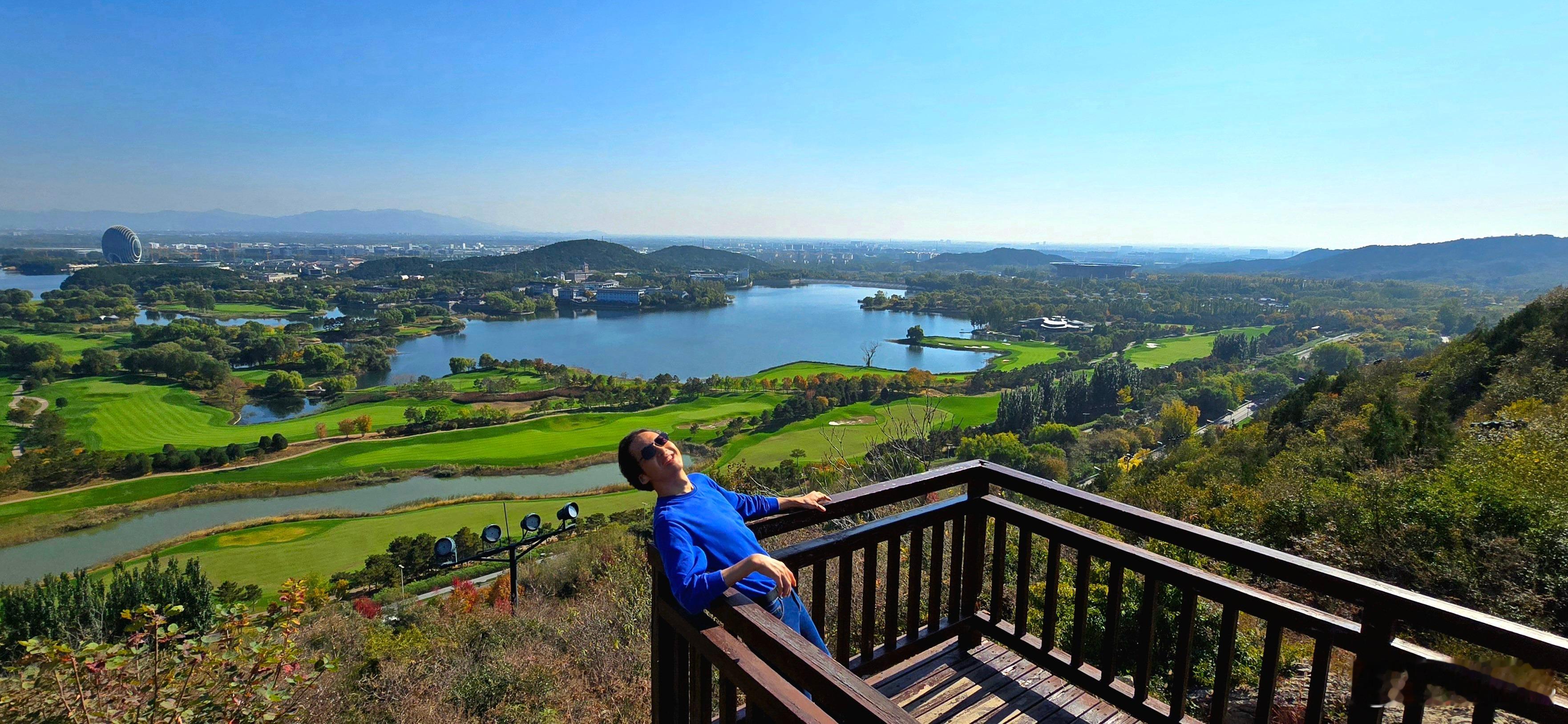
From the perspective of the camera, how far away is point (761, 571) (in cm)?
129

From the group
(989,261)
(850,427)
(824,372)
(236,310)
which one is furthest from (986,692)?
(989,261)

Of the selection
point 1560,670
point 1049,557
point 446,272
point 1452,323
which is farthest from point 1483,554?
point 446,272

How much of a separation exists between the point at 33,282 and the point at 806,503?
121 meters

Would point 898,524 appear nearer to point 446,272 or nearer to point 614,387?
point 614,387

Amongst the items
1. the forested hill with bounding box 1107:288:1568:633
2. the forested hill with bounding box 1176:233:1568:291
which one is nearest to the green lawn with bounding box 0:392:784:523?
the forested hill with bounding box 1107:288:1568:633

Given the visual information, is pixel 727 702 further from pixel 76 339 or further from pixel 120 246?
pixel 120 246

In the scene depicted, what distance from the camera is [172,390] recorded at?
4241cm

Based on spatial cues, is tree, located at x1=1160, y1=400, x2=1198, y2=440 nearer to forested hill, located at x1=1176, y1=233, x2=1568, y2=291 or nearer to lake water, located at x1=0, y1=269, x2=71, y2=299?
forested hill, located at x1=1176, y1=233, x2=1568, y2=291

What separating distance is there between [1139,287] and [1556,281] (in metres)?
36.6

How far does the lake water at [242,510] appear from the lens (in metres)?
21.9

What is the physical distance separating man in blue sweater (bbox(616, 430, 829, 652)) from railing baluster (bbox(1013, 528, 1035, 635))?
754 mm

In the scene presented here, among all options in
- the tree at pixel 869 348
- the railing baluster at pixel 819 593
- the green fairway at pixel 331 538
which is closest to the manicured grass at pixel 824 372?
the tree at pixel 869 348

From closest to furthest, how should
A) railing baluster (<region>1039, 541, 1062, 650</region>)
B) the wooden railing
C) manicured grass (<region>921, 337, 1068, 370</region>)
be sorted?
the wooden railing → railing baluster (<region>1039, 541, 1062, 650</region>) → manicured grass (<region>921, 337, 1068, 370</region>)

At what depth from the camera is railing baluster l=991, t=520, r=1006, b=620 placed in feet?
7.22
